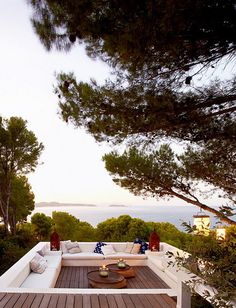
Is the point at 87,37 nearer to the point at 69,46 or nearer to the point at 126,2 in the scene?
the point at 69,46

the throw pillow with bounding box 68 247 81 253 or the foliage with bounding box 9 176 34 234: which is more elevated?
the foliage with bounding box 9 176 34 234

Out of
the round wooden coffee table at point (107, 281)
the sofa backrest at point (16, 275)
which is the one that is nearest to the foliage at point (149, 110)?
the sofa backrest at point (16, 275)

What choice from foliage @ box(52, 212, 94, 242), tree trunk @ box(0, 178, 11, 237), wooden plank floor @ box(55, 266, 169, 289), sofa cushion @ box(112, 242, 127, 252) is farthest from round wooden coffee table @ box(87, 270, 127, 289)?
tree trunk @ box(0, 178, 11, 237)

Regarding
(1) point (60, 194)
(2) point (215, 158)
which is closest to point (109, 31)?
(2) point (215, 158)

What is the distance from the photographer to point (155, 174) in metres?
8.45

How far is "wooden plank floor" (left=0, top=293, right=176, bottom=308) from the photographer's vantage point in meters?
4.66

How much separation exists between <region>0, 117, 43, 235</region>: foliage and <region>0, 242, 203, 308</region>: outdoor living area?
5.25 metres

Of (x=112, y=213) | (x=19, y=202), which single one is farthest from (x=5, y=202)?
(x=112, y=213)

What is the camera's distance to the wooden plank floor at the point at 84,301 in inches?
184

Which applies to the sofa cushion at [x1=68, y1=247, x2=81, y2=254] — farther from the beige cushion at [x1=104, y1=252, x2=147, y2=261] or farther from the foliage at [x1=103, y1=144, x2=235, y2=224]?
the foliage at [x1=103, y1=144, x2=235, y2=224]

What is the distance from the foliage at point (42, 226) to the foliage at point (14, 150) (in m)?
1.41

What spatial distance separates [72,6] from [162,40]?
0.79 metres

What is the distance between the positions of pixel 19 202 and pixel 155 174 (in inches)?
376

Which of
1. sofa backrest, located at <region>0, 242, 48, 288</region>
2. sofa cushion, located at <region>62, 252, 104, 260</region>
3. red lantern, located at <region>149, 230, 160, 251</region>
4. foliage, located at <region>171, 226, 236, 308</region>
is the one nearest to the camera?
foliage, located at <region>171, 226, 236, 308</region>
